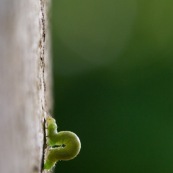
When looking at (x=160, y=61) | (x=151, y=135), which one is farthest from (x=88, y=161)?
(x=160, y=61)

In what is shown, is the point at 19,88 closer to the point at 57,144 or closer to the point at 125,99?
the point at 57,144

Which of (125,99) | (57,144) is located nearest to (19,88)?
(57,144)

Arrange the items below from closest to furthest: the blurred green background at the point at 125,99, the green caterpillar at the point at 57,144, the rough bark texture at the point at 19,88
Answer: the rough bark texture at the point at 19,88
the green caterpillar at the point at 57,144
the blurred green background at the point at 125,99

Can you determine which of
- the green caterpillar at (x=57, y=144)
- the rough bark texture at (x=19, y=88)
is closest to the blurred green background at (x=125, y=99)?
the green caterpillar at (x=57, y=144)

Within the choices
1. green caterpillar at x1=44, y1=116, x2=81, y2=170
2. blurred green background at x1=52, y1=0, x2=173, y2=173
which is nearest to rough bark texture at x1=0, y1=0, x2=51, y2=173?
green caterpillar at x1=44, y1=116, x2=81, y2=170

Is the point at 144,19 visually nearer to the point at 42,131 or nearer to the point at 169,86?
the point at 169,86

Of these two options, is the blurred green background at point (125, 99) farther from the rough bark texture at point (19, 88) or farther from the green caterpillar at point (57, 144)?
the rough bark texture at point (19, 88)
